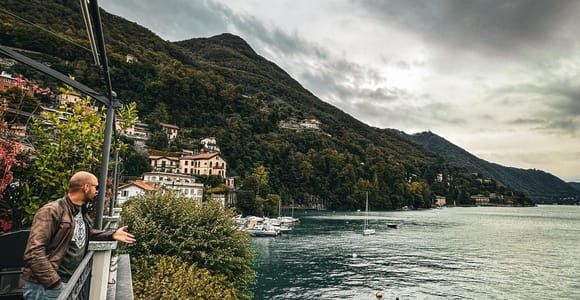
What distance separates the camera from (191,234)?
52.2ft

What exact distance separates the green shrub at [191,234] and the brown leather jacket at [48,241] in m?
11.7

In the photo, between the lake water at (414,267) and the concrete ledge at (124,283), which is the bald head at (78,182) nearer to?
the concrete ledge at (124,283)

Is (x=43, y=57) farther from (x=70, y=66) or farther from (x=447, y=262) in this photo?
(x=447, y=262)

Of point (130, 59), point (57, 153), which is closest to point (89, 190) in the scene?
point (57, 153)

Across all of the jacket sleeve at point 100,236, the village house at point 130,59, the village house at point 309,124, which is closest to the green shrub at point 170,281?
the jacket sleeve at point 100,236

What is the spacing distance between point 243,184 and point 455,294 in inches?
2701

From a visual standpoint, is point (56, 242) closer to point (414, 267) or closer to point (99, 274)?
point (99, 274)

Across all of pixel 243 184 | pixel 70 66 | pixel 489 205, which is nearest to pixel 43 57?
pixel 70 66

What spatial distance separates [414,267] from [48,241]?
3840cm

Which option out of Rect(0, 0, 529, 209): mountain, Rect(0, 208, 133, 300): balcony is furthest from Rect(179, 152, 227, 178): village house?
Rect(0, 208, 133, 300): balcony

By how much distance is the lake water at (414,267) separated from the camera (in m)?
28.0

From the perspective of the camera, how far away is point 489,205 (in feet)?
646

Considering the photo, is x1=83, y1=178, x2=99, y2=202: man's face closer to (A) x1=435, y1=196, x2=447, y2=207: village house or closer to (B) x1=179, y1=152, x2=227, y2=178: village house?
(B) x1=179, y1=152, x2=227, y2=178: village house

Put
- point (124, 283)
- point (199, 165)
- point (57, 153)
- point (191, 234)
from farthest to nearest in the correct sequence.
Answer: point (199, 165), point (191, 234), point (57, 153), point (124, 283)
